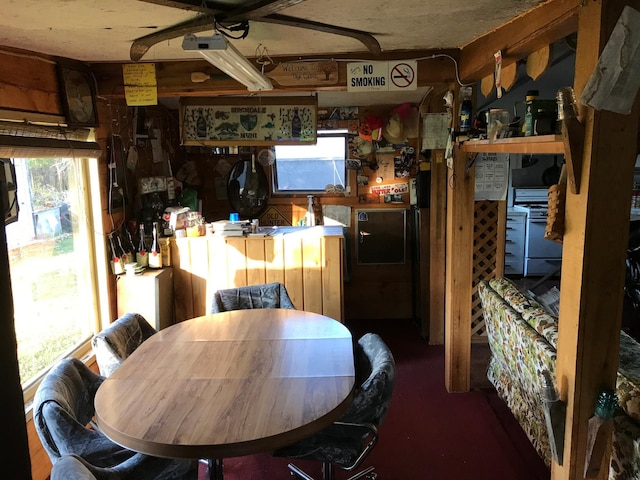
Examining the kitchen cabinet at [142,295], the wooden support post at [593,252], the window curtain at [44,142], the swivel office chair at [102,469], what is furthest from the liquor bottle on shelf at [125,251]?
the wooden support post at [593,252]

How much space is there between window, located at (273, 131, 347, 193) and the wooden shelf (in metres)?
2.23

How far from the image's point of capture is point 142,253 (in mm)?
3748

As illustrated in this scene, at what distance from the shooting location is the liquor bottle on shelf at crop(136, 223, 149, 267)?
147 inches

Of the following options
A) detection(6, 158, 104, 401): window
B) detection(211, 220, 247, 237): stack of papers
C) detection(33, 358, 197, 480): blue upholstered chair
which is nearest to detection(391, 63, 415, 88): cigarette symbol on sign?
detection(211, 220, 247, 237): stack of papers

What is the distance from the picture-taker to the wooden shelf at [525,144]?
1824 millimetres

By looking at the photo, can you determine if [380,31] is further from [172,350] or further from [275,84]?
[172,350]

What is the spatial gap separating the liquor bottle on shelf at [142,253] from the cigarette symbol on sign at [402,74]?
2126 mm

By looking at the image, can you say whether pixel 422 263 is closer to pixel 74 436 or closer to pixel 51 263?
pixel 51 263

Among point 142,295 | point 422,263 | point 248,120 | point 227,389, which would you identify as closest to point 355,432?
point 227,389

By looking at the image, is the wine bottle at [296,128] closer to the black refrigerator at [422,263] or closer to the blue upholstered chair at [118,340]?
the black refrigerator at [422,263]

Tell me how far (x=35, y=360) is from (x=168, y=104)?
2522mm

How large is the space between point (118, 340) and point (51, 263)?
812 mm

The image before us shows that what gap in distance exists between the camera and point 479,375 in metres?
3.86

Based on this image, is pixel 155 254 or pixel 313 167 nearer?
pixel 155 254
